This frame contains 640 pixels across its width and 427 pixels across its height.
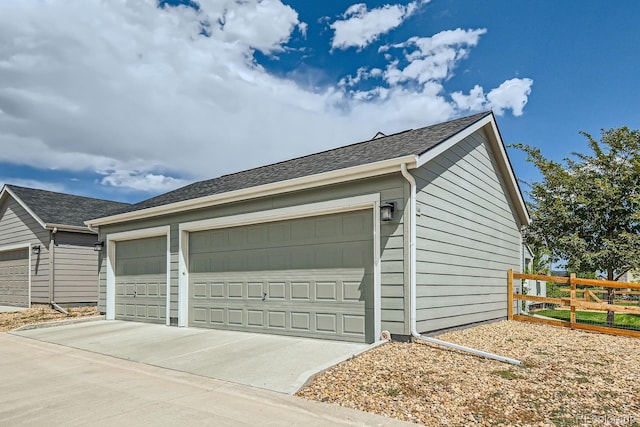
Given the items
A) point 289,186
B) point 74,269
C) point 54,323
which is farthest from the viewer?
point 74,269

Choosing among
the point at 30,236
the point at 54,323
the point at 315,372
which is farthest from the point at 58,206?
the point at 315,372

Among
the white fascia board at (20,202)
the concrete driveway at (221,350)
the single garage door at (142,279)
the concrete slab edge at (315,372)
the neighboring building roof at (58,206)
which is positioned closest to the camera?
the concrete slab edge at (315,372)

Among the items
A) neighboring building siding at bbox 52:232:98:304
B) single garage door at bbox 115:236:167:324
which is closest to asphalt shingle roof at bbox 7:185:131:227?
neighboring building siding at bbox 52:232:98:304

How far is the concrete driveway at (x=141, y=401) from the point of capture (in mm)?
3859

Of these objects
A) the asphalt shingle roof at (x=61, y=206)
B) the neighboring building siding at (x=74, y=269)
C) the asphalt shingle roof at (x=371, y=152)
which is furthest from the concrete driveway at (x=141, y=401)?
the asphalt shingle roof at (x=61, y=206)

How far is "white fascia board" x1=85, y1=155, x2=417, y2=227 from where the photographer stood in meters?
6.56

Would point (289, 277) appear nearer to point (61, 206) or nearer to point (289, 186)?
point (289, 186)

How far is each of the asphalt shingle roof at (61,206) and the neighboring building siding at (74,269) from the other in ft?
2.12

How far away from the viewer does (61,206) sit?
653 inches

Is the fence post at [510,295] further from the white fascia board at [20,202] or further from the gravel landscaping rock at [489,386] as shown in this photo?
the white fascia board at [20,202]

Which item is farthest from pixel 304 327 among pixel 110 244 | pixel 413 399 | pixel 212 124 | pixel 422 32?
pixel 212 124

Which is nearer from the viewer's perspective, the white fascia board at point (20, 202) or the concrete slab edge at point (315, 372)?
the concrete slab edge at point (315, 372)

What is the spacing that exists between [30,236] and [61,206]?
154 cm

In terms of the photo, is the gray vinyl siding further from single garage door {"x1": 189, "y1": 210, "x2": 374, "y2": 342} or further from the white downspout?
single garage door {"x1": 189, "y1": 210, "x2": 374, "y2": 342}
